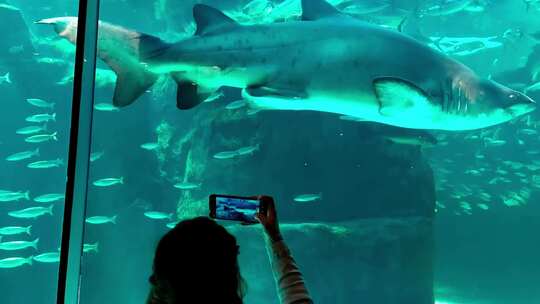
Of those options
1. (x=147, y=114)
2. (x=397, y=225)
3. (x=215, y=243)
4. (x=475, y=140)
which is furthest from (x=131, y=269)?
(x=215, y=243)

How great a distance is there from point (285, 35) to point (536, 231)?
9.34 meters

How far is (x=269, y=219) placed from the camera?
1.07m

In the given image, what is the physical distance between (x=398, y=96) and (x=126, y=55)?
1.24m

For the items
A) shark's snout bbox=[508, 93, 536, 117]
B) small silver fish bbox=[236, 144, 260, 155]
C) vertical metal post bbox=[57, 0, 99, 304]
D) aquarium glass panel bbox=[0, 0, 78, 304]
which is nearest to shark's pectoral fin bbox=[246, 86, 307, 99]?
vertical metal post bbox=[57, 0, 99, 304]

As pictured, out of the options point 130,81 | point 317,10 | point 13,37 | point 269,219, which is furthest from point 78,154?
point 13,37

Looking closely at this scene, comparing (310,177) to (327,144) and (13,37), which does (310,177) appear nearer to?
(327,144)

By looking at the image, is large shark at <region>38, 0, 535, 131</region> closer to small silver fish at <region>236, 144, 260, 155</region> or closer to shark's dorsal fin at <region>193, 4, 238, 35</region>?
shark's dorsal fin at <region>193, 4, 238, 35</region>

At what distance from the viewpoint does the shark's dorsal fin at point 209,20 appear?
217 centimetres

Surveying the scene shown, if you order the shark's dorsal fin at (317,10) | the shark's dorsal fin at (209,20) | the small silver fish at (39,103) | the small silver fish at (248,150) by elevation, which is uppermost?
the shark's dorsal fin at (317,10)

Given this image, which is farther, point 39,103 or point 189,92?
point 39,103

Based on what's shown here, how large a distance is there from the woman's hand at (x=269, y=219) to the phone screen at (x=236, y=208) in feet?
0.09

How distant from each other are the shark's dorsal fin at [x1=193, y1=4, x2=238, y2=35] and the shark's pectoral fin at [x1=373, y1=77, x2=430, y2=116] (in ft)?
2.34

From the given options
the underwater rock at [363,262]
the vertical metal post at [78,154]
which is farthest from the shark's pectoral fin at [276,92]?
the underwater rock at [363,262]

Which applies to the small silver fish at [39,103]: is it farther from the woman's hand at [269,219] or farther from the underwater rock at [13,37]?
the woman's hand at [269,219]
